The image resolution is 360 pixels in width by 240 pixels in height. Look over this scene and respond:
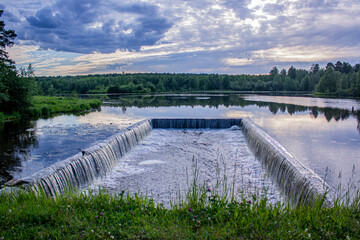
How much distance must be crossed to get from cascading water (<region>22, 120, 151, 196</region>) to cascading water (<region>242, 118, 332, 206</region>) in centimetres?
586

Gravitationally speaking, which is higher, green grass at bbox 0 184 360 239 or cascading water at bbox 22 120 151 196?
green grass at bbox 0 184 360 239

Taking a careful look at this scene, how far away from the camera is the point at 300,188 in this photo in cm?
667

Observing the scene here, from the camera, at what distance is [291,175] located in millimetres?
7477

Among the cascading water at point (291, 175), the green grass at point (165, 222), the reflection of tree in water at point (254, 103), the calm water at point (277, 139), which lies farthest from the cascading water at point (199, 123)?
the green grass at point (165, 222)

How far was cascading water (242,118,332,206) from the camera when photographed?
6.06 meters

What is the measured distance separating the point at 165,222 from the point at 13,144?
43.5 ft

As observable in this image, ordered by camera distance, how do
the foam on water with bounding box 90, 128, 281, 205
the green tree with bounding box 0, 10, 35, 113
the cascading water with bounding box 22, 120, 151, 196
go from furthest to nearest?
the green tree with bounding box 0, 10, 35, 113 < the foam on water with bounding box 90, 128, 281, 205 < the cascading water with bounding box 22, 120, 151, 196

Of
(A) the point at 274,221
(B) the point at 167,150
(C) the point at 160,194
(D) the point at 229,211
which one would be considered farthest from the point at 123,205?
(B) the point at 167,150

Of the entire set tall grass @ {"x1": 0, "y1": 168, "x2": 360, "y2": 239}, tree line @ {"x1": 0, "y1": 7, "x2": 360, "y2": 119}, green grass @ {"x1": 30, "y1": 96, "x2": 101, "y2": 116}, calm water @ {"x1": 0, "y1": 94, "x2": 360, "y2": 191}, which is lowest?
calm water @ {"x1": 0, "y1": 94, "x2": 360, "y2": 191}

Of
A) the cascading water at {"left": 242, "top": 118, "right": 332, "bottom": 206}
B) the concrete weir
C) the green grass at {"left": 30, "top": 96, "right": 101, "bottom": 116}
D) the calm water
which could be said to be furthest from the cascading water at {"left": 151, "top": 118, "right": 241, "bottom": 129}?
the green grass at {"left": 30, "top": 96, "right": 101, "bottom": 116}

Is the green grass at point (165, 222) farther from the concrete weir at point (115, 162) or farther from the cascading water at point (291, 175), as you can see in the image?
the concrete weir at point (115, 162)

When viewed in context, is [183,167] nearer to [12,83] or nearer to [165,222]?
[165,222]

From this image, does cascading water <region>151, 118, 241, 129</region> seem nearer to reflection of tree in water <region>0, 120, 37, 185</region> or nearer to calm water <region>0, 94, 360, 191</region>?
calm water <region>0, 94, 360, 191</region>

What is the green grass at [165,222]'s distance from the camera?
147 inches
